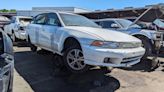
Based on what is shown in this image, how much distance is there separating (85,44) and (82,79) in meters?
0.88

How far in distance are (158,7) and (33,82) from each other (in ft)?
18.6

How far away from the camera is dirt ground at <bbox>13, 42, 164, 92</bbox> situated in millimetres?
5586

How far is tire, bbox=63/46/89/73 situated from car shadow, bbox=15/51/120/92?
0.23 metres

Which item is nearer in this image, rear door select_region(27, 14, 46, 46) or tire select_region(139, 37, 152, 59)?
rear door select_region(27, 14, 46, 46)

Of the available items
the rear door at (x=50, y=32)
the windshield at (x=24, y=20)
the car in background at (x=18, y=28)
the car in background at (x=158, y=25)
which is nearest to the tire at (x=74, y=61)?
the rear door at (x=50, y=32)

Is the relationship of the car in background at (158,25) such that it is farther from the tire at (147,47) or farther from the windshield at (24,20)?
Answer: the windshield at (24,20)

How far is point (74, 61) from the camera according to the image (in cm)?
612

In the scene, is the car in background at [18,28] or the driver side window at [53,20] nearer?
the driver side window at [53,20]

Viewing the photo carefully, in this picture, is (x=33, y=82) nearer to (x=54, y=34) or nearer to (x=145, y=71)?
(x=54, y=34)

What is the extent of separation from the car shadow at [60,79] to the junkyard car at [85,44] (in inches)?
11.8

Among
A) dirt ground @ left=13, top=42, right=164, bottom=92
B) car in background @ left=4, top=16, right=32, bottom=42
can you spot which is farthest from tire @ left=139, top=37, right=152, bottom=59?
car in background @ left=4, top=16, right=32, bottom=42

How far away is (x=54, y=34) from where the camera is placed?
22.9 ft

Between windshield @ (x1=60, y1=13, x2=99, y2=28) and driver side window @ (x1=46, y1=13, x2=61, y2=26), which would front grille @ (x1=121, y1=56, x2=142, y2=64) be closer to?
windshield @ (x1=60, y1=13, x2=99, y2=28)

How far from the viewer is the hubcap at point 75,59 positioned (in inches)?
238
